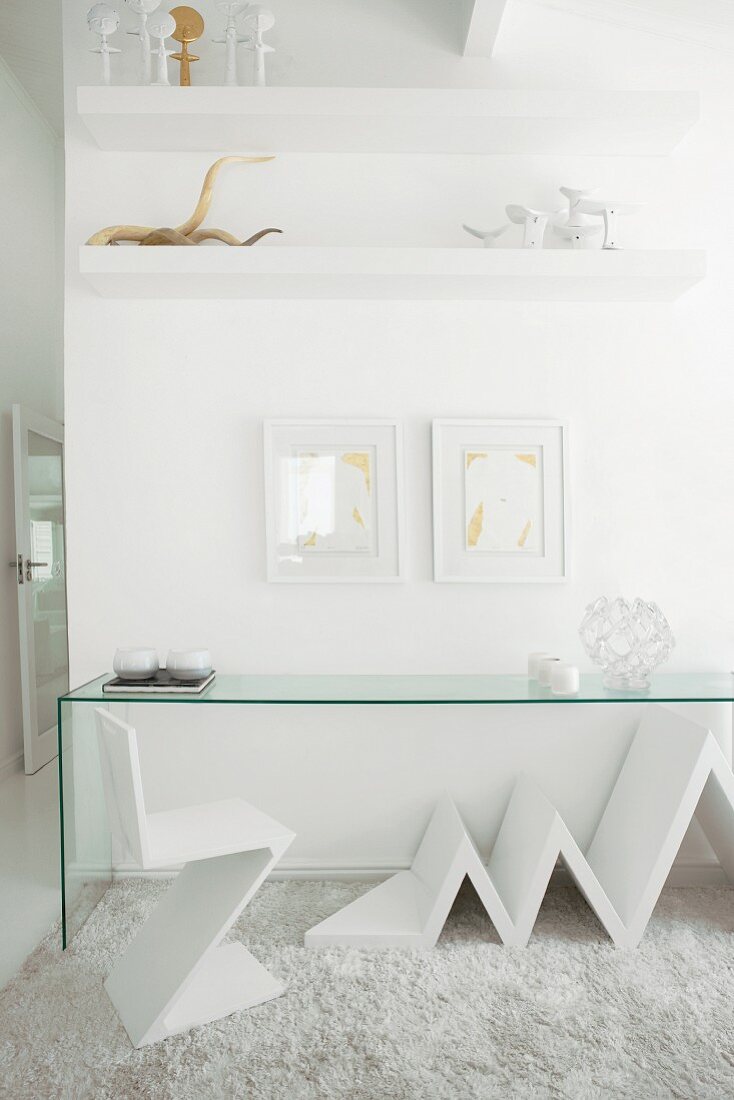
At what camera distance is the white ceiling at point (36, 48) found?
313cm

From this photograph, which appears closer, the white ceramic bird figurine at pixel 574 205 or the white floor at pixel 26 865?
the white floor at pixel 26 865

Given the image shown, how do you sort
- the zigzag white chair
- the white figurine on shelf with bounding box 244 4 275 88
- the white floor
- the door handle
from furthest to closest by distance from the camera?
the door handle < the white figurine on shelf with bounding box 244 4 275 88 < the white floor < the zigzag white chair

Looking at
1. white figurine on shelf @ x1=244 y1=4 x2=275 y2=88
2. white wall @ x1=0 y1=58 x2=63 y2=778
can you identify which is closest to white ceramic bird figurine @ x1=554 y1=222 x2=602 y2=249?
white figurine on shelf @ x1=244 y1=4 x2=275 y2=88

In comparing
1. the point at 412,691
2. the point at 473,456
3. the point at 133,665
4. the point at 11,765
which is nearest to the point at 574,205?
the point at 473,456

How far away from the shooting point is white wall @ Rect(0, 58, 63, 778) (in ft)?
12.7

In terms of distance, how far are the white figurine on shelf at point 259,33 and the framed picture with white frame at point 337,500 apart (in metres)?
1.08

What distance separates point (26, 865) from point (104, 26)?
9.00ft

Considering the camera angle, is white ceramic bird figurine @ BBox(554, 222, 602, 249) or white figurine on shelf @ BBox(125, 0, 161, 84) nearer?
white figurine on shelf @ BBox(125, 0, 161, 84)

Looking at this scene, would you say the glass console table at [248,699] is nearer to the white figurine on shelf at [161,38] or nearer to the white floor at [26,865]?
the white floor at [26,865]

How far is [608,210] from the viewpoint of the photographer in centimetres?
243

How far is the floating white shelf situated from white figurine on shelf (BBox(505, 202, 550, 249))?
8 cm

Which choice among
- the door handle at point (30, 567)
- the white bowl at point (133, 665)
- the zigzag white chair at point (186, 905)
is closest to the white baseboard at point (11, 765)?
the door handle at point (30, 567)

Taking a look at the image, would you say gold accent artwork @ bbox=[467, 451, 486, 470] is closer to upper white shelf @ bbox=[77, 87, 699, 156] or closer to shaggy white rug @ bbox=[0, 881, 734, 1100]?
upper white shelf @ bbox=[77, 87, 699, 156]

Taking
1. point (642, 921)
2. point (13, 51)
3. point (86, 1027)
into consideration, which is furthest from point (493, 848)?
point (13, 51)
